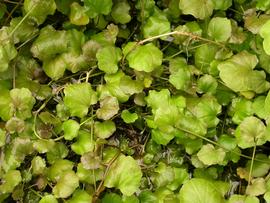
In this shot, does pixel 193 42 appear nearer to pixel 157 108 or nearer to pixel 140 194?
pixel 157 108

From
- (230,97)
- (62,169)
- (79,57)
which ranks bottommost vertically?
(62,169)

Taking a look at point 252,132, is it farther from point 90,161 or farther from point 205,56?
point 90,161

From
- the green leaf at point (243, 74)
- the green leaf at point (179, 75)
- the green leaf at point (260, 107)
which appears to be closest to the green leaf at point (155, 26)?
the green leaf at point (179, 75)

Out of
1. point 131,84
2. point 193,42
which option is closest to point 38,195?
point 131,84

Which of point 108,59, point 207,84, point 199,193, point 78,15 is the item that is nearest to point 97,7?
point 78,15

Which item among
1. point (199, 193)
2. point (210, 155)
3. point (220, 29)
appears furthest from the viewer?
point (220, 29)

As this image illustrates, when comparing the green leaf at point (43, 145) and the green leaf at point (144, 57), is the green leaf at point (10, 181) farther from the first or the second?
the green leaf at point (144, 57)
